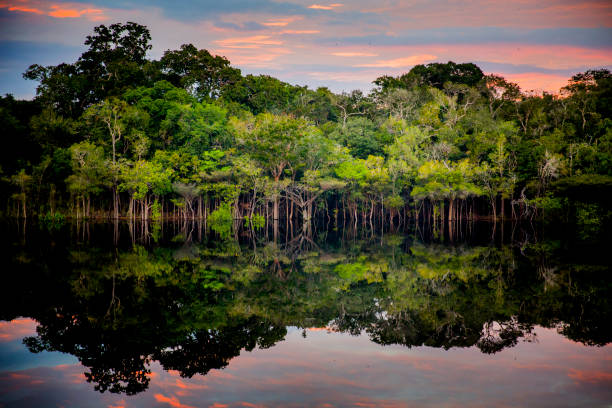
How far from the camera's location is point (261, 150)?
52.6 m

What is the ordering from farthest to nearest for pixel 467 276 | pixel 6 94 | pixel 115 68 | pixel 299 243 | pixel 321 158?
pixel 115 68, pixel 6 94, pixel 321 158, pixel 299 243, pixel 467 276

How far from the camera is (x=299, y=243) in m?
29.9

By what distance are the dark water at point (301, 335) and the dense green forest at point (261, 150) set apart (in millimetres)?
35740

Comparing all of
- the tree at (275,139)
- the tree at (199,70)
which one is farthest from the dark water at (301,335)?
the tree at (199,70)

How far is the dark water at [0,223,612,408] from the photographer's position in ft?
22.4

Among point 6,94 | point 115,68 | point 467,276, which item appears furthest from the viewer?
point 115,68

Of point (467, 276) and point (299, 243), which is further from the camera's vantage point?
point (299, 243)

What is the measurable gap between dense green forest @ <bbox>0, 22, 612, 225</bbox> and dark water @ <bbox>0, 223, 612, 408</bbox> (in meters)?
35.7

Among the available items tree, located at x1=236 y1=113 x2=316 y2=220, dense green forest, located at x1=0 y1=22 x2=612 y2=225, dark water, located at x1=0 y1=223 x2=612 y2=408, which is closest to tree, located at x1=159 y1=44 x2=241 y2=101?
dense green forest, located at x1=0 y1=22 x2=612 y2=225

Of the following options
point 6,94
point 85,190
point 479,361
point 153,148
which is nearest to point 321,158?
point 153,148

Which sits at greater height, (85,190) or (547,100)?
(547,100)

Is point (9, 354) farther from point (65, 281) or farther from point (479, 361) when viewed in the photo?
point (479, 361)

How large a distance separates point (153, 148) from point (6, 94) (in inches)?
800

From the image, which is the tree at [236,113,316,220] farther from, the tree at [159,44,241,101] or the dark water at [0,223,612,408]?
the dark water at [0,223,612,408]
